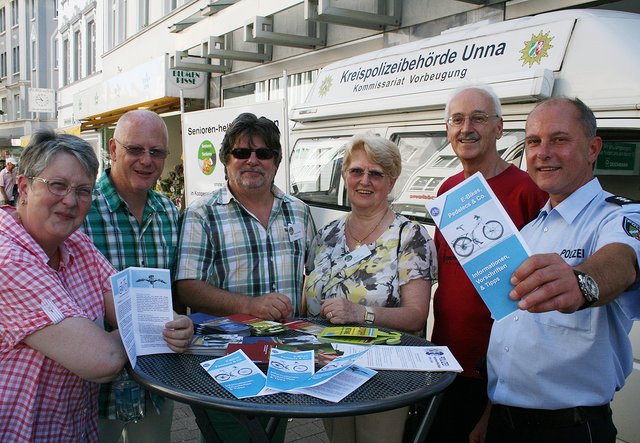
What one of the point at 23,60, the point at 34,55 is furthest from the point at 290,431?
the point at 23,60

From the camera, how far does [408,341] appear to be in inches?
76.5

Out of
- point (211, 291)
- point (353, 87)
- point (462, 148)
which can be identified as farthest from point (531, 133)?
point (353, 87)

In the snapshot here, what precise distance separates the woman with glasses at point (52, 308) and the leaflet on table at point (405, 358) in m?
0.59

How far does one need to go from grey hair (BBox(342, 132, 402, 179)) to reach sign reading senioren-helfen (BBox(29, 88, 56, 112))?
85.1 feet

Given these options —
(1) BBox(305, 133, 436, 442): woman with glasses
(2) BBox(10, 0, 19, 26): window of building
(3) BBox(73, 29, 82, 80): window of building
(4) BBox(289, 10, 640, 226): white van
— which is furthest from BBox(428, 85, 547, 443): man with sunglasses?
(2) BBox(10, 0, 19, 26): window of building

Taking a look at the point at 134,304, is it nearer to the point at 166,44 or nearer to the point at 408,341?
the point at 408,341

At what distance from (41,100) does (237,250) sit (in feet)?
87.2

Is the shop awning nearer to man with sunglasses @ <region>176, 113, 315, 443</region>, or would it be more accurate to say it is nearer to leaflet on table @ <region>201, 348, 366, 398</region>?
man with sunglasses @ <region>176, 113, 315, 443</region>

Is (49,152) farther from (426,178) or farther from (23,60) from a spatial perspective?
(23,60)

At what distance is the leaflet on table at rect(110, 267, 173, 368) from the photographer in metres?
1.64

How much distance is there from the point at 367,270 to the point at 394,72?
254 centimetres

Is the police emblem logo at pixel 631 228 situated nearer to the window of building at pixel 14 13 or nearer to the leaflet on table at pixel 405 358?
the leaflet on table at pixel 405 358

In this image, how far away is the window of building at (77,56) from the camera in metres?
24.1

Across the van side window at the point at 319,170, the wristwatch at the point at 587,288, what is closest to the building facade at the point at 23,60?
the van side window at the point at 319,170
